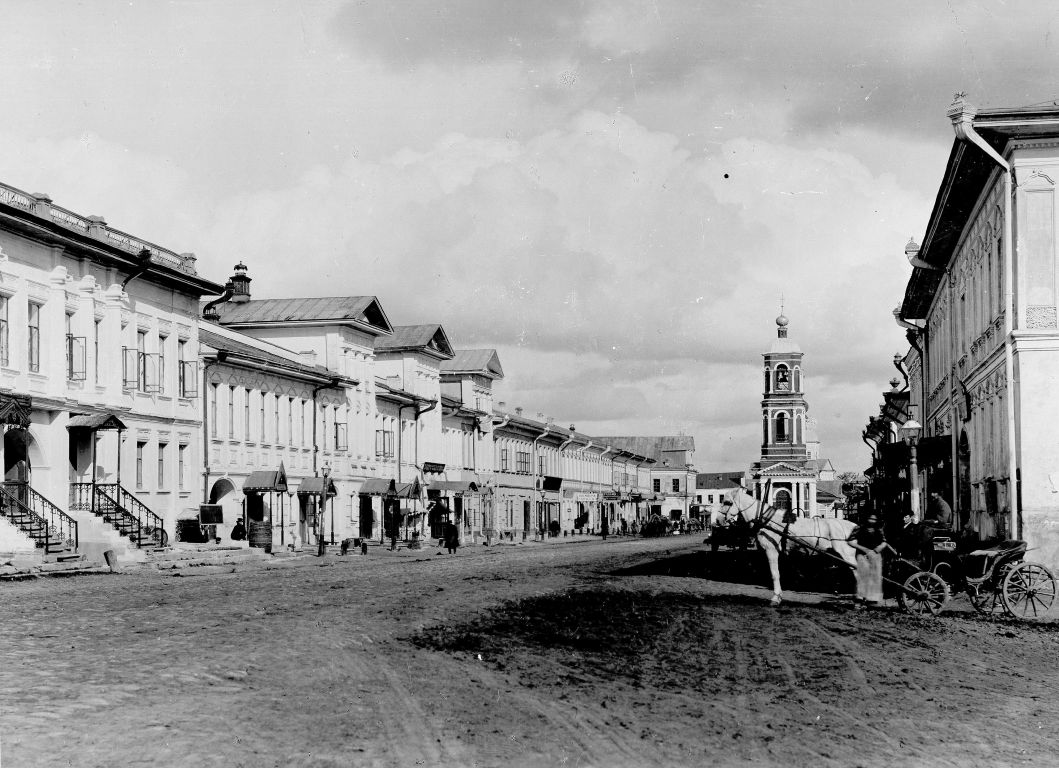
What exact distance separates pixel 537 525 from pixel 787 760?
78.5 metres

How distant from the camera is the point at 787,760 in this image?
7488mm

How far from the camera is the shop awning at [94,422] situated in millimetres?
31688

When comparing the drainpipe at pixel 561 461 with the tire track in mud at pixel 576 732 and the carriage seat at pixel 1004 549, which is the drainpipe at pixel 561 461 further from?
the tire track in mud at pixel 576 732

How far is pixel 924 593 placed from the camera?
56.2 ft

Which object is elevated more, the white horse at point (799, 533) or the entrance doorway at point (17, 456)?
the entrance doorway at point (17, 456)

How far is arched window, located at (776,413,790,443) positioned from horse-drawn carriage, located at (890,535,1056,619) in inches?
4702

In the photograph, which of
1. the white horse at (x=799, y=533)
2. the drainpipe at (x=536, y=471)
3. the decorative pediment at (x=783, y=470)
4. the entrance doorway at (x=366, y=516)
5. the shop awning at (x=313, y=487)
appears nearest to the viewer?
the white horse at (x=799, y=533)

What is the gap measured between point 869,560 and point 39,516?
1945cm

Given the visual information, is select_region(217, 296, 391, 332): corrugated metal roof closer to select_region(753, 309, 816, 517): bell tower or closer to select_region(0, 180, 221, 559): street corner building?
select_region(0, 180, 221, 559): street corner building

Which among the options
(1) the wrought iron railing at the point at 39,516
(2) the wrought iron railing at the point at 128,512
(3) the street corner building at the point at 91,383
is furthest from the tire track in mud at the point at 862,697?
(2) the wrought iron railing at the point at 128,512

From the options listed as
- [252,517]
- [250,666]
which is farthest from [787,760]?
[252,517]

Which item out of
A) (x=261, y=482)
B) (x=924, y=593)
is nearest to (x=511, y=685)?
(x=924, y=593)

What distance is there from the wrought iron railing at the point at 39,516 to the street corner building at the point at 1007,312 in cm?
1956

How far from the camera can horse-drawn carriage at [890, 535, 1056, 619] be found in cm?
1650
